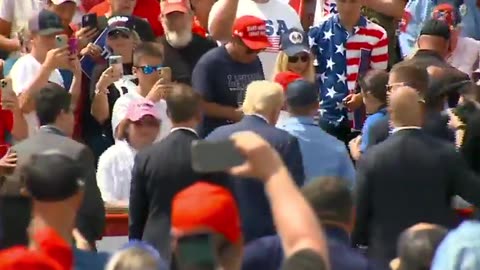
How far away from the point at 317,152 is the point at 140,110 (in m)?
1.29

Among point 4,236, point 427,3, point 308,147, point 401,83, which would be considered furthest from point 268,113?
point 427,3

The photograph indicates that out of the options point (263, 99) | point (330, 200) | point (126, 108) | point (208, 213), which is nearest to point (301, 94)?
point (263, 99)

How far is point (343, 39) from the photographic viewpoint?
11.2 metres

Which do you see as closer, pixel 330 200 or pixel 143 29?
pixel 330 200

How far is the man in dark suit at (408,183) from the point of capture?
7949mm

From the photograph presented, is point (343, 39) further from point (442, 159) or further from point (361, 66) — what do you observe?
point (442, 159)

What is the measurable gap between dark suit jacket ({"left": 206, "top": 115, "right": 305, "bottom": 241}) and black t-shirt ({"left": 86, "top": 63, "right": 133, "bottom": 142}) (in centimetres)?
212

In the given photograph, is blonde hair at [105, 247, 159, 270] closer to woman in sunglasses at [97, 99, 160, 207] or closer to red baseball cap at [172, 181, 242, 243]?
red baseball cap at [172, 181, 242, 243]

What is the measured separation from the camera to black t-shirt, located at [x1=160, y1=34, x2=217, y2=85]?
35.5ft

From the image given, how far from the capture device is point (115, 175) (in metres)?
9.32

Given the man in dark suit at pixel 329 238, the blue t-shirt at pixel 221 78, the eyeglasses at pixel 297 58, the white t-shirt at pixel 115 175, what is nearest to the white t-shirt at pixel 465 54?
the eyeglasses at pixel 297 58

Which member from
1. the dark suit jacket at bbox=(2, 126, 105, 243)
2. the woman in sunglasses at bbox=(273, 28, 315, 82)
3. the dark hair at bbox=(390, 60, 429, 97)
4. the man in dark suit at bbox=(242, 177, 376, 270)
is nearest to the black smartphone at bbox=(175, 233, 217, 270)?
the man in dark suit at bbox=(242, 177, 376, 270)

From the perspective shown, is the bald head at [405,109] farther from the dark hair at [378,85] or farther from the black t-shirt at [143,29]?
the black t-shirt at [143,29]

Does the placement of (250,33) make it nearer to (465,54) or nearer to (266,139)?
(266,139)
